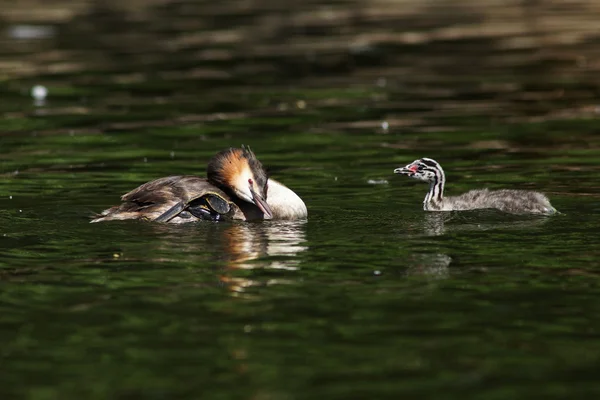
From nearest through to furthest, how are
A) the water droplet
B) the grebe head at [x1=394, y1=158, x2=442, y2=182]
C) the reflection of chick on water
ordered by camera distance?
1. the reflection of chick on water
2. the grebe head at [x1=394, y1=158, x2=442, y2=182]
3. the water droplet

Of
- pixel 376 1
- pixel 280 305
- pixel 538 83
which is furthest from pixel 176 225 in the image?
pixel 376 1

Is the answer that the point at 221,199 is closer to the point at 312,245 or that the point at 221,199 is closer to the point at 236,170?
the point at 236,170

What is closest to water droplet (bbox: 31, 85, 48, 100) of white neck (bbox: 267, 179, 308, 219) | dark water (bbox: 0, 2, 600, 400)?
dark water (bbox: 0, 2, 600, 400)

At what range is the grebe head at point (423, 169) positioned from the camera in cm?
1527

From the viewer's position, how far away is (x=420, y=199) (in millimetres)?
15828

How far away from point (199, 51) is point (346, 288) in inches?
900

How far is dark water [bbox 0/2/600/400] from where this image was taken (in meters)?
9.01

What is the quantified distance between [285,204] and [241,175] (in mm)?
534

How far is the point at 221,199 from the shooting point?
1403 centimetres

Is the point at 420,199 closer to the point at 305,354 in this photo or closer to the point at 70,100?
the point at 305,354

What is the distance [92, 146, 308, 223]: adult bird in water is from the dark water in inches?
12.1

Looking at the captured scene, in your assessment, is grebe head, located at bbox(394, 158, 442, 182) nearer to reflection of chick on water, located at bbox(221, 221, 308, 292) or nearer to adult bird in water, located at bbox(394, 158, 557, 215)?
adult bird in water, located at bbox(394, 158, 557, 215)

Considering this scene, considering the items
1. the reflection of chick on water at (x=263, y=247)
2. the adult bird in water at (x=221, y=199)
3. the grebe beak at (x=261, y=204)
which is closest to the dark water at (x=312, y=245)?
the reflection of chick on water at (x=263, y=247)

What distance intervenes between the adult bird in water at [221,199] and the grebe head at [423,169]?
1.80 m
